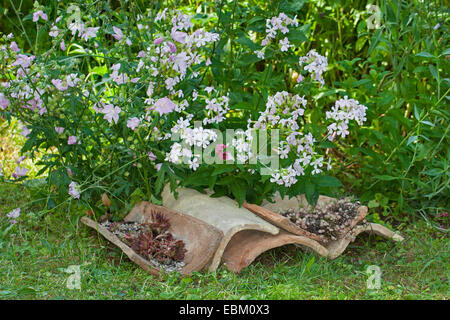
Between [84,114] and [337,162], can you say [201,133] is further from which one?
[337,162]

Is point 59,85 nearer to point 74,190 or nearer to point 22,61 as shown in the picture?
point 22,61

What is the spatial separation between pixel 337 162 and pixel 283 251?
3.48 feet

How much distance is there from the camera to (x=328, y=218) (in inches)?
106

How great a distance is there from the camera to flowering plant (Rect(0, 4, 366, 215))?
2.50m

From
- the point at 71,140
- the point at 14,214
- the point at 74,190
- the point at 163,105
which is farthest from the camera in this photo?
the point at 14,214

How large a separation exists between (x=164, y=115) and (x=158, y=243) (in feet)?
1.88

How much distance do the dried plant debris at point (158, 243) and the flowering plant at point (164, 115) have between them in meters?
0.18

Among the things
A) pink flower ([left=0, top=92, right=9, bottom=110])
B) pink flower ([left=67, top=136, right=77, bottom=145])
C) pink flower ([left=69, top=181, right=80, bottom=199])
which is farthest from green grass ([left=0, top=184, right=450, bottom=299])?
pink flower ([left=0, top=92, right=9, bottom=110])

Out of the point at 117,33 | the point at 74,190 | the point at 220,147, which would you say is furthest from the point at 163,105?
the point at 74,190

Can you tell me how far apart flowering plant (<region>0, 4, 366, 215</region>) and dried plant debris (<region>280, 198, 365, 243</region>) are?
0.10 m

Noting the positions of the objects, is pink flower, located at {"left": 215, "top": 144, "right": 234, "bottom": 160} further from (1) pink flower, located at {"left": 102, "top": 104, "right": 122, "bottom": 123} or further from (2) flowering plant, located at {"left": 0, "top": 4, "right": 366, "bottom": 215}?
(1) pink flower, located at {"left": 102, "top": 104, "right": 122, "bottom": 123}

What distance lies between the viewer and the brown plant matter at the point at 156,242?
2.51m

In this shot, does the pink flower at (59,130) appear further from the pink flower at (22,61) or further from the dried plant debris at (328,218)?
the dried plant debris at (328,218)
